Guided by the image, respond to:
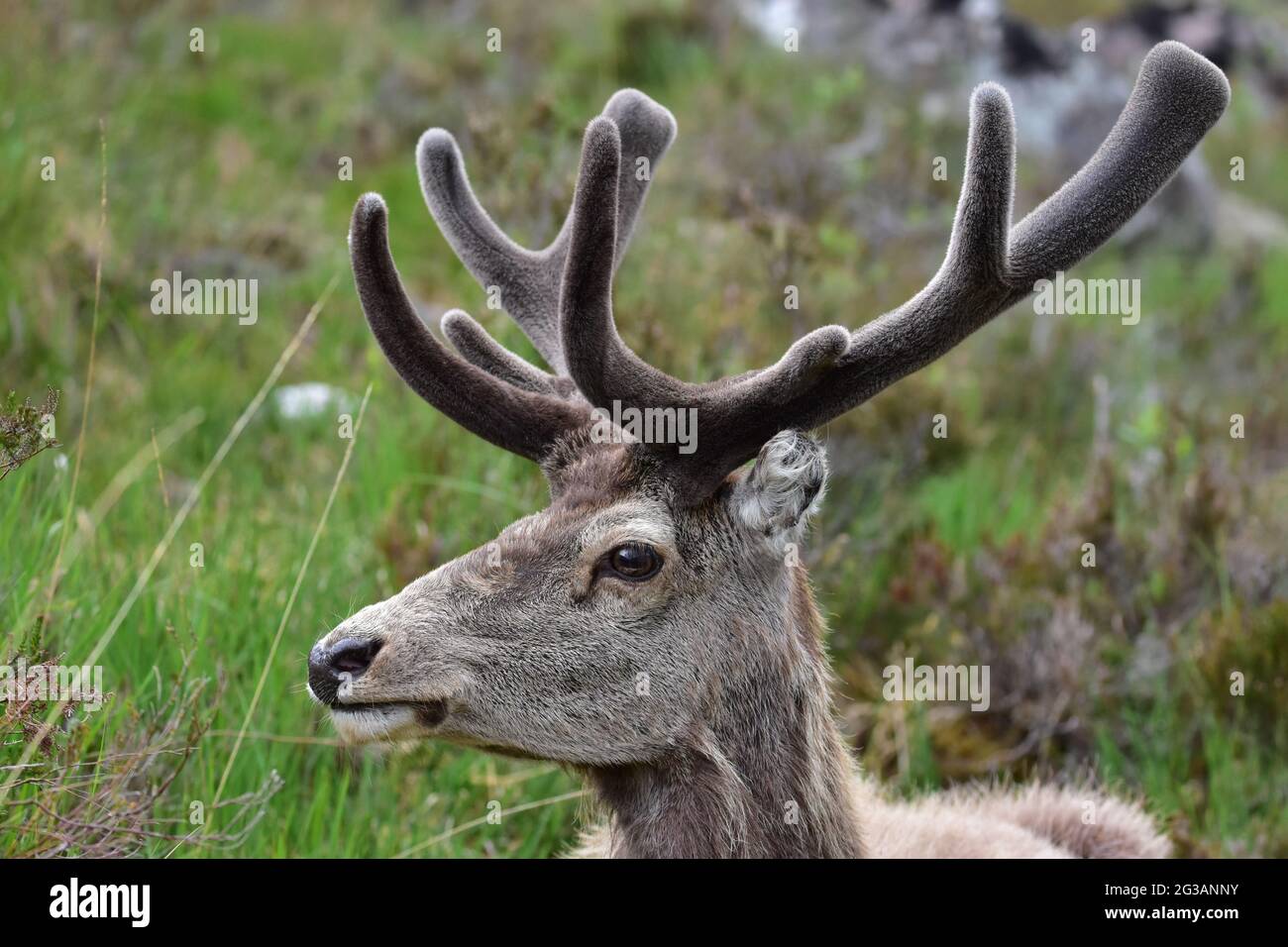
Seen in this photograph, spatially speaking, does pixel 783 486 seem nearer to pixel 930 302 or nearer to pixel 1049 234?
pixel 930 302

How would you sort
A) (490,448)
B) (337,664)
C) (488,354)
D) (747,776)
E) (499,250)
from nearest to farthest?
(337,664) → (747,776) → (488,354) → (499,250) → (490,448)

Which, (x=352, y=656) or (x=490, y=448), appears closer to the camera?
(x=352, y=656)

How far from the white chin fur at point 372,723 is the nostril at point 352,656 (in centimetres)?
10

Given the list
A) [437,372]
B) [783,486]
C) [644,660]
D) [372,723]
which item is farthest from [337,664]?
[783,486]

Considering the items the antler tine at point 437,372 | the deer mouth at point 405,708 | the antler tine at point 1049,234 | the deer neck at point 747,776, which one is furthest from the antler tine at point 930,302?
the deer mouth at point 405,708

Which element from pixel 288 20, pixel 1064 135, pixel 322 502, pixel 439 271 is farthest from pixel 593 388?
pixel 288 20

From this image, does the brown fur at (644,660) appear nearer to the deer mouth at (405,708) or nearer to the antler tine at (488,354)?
the deer mouth at (405,708)

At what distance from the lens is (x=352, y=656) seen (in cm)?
334

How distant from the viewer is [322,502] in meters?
5.90

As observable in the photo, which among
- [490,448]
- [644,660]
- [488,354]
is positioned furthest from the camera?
[490,448]

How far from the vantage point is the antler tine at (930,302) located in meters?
3.57

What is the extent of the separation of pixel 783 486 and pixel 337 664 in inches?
45.0
